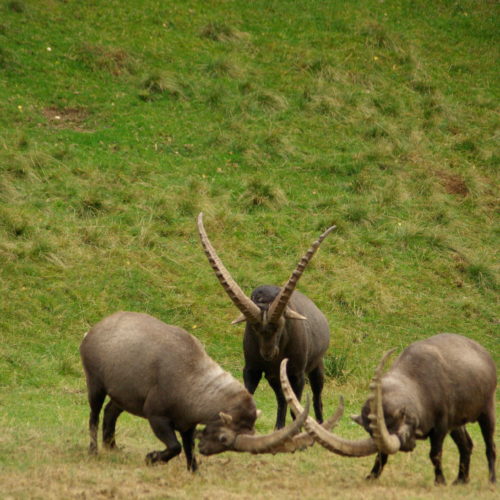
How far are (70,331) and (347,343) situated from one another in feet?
16.2

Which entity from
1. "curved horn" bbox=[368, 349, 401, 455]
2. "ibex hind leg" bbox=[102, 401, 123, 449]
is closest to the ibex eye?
"curved horn" bbox=[368, 349, 401, 455]

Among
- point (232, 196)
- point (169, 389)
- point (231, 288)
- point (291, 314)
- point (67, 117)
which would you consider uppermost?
point (231, 288)

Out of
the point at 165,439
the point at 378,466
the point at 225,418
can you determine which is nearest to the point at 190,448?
the point at 165,439

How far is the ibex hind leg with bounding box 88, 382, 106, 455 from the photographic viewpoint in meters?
10.6

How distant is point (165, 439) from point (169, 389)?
20.4 inches

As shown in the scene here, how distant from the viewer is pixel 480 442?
13.1m

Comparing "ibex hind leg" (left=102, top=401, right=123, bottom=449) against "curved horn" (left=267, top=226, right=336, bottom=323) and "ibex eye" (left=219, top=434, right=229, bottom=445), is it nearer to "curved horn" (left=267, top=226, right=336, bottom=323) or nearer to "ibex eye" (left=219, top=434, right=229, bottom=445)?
"ibex eye" (left=219, top=434, right=229, bottom=445)

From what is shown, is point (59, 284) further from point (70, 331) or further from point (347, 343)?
point (347, 343)

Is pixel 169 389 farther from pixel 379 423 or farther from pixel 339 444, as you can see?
pixel 379 423

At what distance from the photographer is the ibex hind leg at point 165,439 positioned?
985 cm

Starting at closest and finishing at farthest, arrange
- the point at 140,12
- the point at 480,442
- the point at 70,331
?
the point at 480,442
the point at 70,331
the point at 140,12

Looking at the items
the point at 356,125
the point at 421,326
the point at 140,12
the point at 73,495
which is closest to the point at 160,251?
the point at 421,326

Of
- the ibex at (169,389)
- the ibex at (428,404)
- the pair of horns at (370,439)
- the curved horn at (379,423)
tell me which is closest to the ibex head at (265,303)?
the ibex at (169,389)

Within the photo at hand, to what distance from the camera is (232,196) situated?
2125 cm
